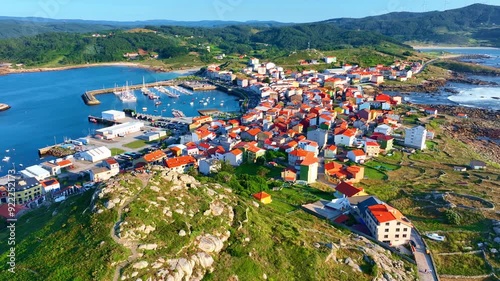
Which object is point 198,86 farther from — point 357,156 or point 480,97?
point 480,97

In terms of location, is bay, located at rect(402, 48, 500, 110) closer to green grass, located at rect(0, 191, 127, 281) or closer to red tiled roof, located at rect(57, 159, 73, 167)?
red tiled roof, located at rect(57, 159, 73, 167)

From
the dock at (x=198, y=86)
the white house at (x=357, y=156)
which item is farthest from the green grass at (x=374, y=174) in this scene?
the dock at (x=198, y=86)

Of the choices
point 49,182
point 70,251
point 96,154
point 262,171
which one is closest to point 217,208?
point 70,251

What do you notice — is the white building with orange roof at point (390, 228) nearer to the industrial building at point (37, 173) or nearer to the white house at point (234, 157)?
the white house at point (234, 157)

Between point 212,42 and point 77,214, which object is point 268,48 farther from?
point 77,214

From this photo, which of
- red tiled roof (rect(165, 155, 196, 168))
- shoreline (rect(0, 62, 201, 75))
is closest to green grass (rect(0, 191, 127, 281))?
red tiled roof (rect(165, 155, 196, 168))

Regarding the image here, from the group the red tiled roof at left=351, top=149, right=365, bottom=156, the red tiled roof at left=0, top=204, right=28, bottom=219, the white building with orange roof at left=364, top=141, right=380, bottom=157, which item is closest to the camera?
the red tiled roof at left=0, top=204, right=28, bottom=219
